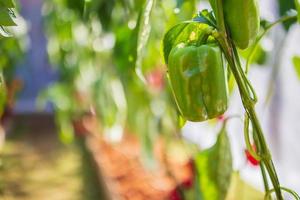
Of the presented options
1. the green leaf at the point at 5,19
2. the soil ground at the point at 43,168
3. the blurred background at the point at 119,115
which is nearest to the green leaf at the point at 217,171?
the blurred background at the point at 119,115

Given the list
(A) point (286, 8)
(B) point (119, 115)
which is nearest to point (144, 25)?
(A) point (286, 8)

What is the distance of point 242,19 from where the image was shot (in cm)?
46

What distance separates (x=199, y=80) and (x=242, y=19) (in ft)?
0.22

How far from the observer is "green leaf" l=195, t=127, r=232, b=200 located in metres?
0.67

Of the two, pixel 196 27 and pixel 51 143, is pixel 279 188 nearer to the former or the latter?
pixel 196 27

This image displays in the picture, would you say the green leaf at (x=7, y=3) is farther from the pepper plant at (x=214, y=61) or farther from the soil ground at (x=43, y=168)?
the soil ground at (x=43, y=168)

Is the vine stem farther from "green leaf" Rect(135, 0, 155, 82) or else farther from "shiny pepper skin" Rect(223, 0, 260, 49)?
"green leaf" Rect(135, 0, 155, 82)

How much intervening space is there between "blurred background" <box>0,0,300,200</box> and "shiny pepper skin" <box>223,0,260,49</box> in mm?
219

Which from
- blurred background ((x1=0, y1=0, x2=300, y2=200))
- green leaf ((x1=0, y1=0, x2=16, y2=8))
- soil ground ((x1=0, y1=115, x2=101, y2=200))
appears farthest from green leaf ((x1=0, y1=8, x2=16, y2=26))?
soil ground ((x1=0, y1=115, x2=101, y2=200))

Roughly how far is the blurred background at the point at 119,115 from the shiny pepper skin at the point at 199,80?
0.76 feet

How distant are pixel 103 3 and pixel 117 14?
413 mm

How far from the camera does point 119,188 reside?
190 cm

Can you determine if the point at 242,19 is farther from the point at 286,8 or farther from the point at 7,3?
the point at 286,8

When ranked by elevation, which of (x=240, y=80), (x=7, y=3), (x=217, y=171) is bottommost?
(x=217, y=171)
